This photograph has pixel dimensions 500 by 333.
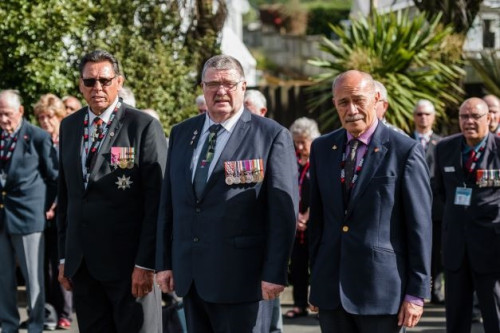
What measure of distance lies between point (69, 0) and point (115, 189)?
674 cm

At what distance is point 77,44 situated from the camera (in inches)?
517

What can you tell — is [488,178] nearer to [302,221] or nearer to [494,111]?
[494,111]

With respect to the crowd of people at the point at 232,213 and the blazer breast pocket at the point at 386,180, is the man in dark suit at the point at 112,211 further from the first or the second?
the blazer breast pocket at the point at 386,180

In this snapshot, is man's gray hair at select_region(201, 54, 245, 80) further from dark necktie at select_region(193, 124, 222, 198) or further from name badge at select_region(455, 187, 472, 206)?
name badge at select_region(455, 187, 472, 206)

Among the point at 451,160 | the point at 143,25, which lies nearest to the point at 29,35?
the point at 143,25

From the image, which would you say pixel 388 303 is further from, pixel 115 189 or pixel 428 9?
pixel 428 9

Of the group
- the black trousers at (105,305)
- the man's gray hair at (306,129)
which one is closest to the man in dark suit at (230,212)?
the black trousers at (105,305)

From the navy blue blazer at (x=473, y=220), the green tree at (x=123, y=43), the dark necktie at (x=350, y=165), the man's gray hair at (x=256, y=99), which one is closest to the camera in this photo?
the dark necktie at (x=350, y=165)

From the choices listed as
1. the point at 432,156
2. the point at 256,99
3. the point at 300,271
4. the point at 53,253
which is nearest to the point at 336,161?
the point at 256,99

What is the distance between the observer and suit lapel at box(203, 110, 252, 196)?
5.73 meters

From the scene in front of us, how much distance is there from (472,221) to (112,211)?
3509 millimetres

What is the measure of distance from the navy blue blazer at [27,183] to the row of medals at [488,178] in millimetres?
3860

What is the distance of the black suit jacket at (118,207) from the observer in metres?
6.27

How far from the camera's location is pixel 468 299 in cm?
823
